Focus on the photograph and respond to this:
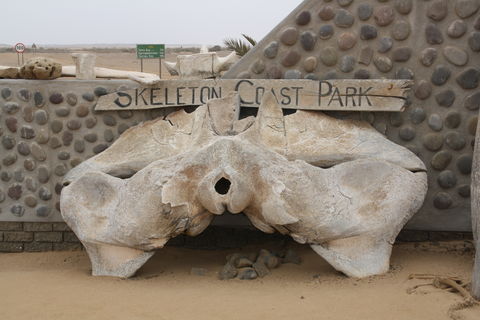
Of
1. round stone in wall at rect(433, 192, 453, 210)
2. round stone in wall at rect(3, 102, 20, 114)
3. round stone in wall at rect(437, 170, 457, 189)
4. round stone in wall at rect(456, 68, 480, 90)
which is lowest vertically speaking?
round stone in wall at rect(433, 192, 453, 210)

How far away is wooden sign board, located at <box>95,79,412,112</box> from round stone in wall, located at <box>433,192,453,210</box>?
823 mm

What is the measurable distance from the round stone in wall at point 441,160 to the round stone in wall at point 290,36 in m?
1.56

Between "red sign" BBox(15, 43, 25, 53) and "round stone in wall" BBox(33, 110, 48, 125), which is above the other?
"red sign" BBox(15, 43, 25, 53)

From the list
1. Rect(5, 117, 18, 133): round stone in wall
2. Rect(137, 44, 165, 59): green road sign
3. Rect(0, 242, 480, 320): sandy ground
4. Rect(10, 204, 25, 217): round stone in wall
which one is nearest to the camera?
Rect(0, 242, 480, 320): sandy ground

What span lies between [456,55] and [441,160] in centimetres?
89

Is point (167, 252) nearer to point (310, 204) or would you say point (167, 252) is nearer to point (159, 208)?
point (159, 208)

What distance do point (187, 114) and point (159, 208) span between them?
1.26 meters

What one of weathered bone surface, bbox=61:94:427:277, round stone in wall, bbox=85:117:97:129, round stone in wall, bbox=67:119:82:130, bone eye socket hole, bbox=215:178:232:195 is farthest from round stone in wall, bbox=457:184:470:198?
round stone in wall, bbox=67:119:82:130

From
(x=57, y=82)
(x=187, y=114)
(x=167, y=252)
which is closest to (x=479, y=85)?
(x=187, y=114)

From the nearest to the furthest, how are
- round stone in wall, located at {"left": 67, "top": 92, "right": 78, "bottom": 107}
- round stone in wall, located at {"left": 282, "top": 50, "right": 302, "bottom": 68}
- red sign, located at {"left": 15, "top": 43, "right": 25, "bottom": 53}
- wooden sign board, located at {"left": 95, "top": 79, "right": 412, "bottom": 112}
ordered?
wooden sign board, located at {"left": 95, "top": 79, "right": 412, "bottom": 112}
round stone in wall, located at {"left": 282, "top": 50, "right": 302, "bottom": 68}
round stone in wall, located at {"left": 67, "top": 92, "right": 78, "bottom": 107}
red sign, located at {"left": 15, "top": 43, "right": 25, "bottom": 53}

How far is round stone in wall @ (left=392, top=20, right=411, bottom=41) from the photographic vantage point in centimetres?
630

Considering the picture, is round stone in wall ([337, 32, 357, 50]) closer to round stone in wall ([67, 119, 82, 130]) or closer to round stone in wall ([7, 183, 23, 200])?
round stone in wall ([67, 119, 82, 130])

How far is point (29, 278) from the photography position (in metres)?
6.05

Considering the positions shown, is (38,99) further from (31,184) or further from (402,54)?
(402,54)
